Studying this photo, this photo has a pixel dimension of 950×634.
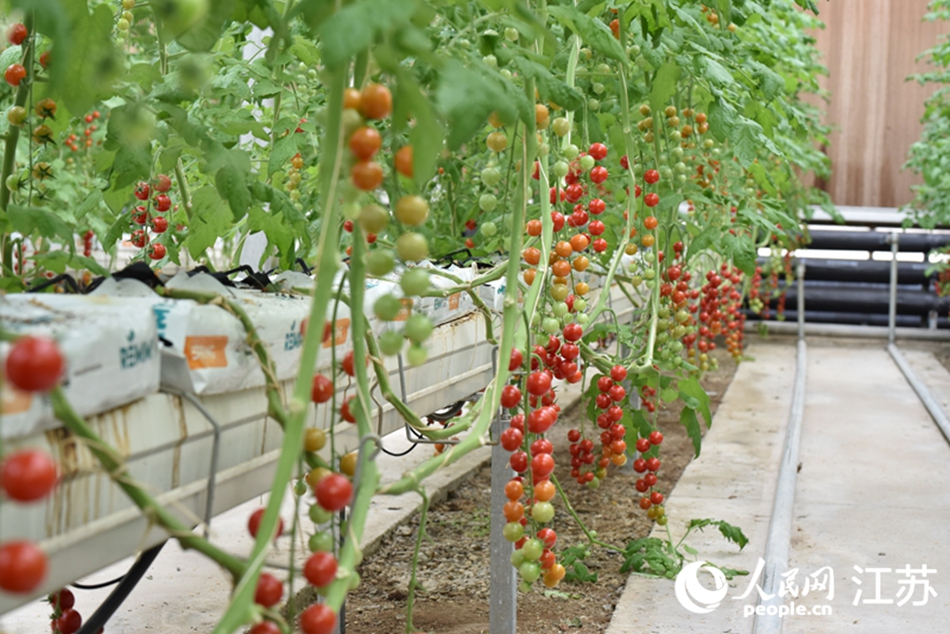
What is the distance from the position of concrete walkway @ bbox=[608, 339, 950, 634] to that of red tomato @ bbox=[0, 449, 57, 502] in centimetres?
190

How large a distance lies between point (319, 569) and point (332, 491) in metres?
0.06

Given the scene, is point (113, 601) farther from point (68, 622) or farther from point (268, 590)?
point (268, 590)

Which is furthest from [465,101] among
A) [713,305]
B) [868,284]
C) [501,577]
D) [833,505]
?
[868,284]

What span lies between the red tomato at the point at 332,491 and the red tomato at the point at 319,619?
0.07 meters

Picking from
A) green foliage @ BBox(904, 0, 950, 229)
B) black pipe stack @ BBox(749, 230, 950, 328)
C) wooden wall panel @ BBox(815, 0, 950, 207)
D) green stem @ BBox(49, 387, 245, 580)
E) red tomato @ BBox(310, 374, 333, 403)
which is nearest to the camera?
green stem @ BBox(49, 387, 245, 580)

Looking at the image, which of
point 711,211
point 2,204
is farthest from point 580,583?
point 2,204

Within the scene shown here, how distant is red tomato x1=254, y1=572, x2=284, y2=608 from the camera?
2.37 ft

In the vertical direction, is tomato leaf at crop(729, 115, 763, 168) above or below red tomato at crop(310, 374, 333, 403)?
above

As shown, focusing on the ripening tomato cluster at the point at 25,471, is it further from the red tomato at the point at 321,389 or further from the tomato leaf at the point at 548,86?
Result: the tomato leaf at the point at 548,86

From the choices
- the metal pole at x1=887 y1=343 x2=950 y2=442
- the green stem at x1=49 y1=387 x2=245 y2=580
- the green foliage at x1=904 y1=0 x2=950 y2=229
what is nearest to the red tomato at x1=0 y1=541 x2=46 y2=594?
the green stem at x1=49 y1=387 x2=245 y2=580

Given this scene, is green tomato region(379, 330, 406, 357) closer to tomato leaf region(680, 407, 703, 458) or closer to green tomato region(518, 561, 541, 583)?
green tomato region(518, 561, 541, 583)

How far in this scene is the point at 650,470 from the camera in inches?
85.6

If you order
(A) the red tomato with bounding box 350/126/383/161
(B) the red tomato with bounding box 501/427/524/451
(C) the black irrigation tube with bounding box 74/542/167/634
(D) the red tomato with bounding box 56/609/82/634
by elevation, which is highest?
(A) the red tomato with bounding box 350/126/383/161

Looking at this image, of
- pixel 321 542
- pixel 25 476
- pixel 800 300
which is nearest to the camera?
pixel 25 476
